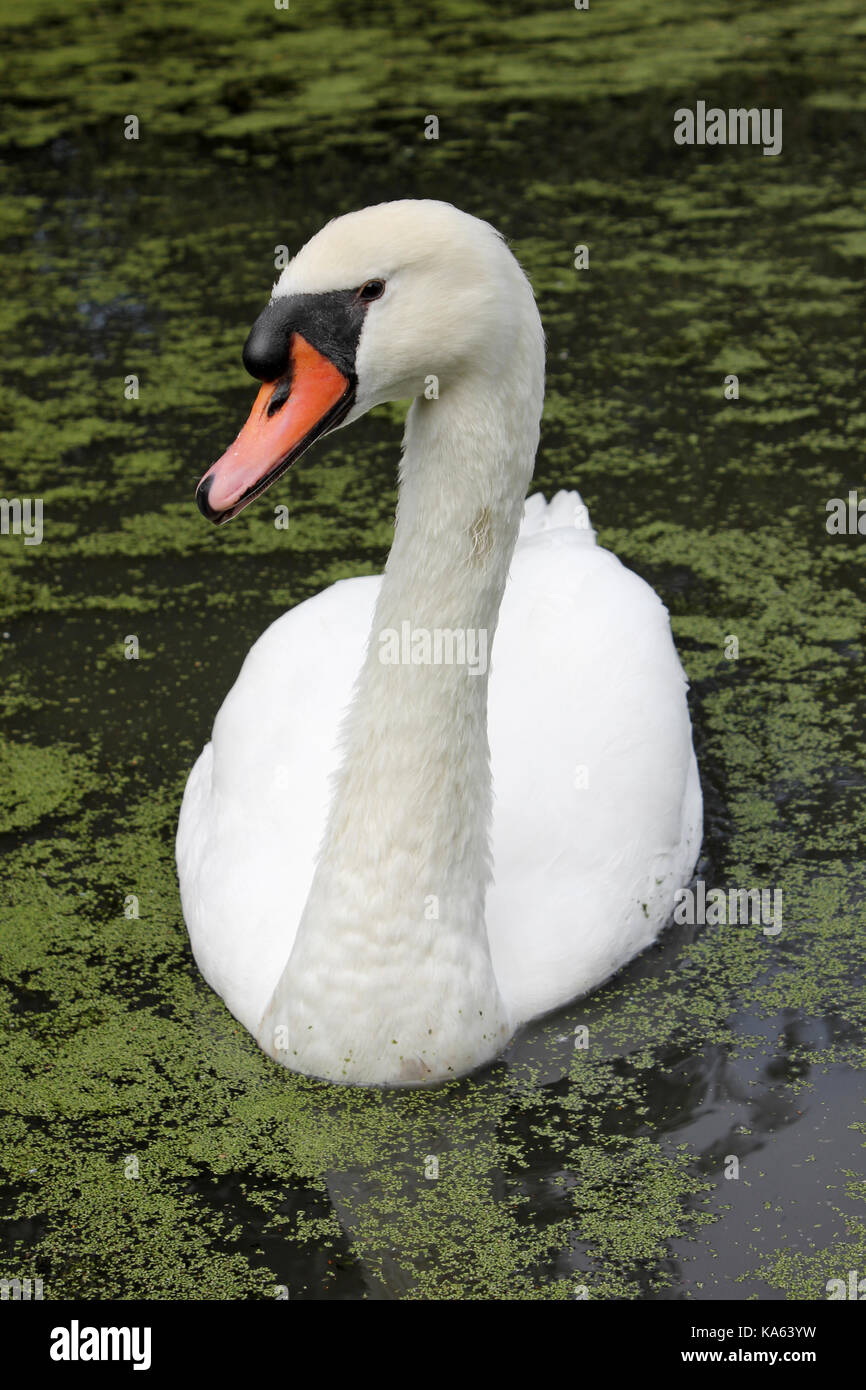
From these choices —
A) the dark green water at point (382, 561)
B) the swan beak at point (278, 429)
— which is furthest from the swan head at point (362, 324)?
the dark green water at point (382, 561)

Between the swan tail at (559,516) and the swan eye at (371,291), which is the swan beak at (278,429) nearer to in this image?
the swan eye at (371,291)

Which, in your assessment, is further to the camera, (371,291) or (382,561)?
(382,561)

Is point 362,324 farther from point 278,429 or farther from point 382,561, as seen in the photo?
point 382,561

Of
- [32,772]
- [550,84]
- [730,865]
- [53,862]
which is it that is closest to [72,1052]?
[53,862]

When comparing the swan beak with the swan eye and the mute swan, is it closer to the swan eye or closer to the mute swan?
the mute swan

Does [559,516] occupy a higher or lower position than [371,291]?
lower

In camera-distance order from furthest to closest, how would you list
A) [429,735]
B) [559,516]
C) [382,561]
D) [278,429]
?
[382,561] < [559,516] < [429,735] < [278,429]

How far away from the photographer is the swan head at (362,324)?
2.80 meters

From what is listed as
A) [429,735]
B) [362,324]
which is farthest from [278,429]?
[429,735]

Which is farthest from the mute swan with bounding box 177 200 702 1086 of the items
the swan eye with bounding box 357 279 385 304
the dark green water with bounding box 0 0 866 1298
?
the dark green water with bounding box 0 0 866 1298

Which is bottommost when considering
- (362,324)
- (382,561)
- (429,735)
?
(429,735)

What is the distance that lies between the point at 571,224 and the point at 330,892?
5184mm

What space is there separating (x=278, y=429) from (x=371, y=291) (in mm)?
279

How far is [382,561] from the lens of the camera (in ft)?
18.2
